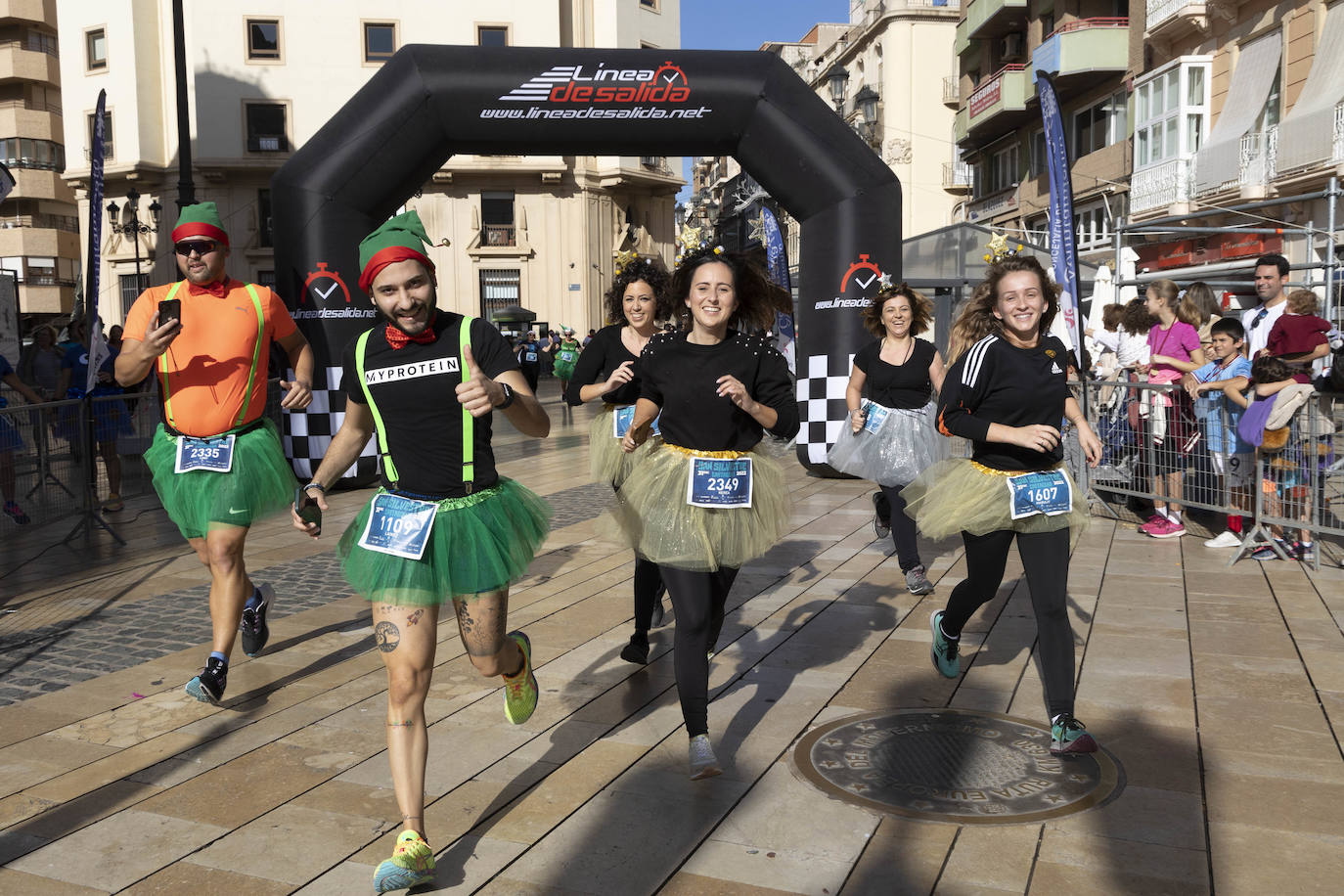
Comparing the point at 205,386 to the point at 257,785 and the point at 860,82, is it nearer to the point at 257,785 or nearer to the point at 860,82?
the point at 257,785

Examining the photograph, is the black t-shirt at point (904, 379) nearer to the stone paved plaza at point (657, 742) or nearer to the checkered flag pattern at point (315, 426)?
the stone paved plaza at point (657, 742)

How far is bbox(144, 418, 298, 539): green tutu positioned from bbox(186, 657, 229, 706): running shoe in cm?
60

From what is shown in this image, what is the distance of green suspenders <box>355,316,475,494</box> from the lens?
11.7ft

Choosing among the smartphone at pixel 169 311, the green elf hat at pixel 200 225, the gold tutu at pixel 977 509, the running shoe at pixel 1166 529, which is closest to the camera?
the gold tutu at pixel 977 509

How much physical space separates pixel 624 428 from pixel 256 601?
2.05 m

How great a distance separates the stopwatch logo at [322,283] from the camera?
36.4 ft

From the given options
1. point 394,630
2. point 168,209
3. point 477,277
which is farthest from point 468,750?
point 168,209

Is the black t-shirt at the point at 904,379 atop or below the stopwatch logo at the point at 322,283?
below

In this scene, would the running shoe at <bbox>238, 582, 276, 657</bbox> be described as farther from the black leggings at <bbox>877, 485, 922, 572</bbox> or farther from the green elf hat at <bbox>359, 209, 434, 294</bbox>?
the black leggings at <bbox>877, 485, 922, 572</bbox>

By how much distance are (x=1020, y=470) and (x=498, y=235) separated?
1515 inches

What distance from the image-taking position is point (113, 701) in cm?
508

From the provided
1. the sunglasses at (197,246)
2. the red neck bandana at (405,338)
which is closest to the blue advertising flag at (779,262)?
the sunglasses at (197,246)

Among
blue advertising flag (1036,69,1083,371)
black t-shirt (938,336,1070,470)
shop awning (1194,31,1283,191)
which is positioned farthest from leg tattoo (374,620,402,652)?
shop awning (1194,31,1283,191)

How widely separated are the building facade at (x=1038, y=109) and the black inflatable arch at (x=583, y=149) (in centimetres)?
1310
